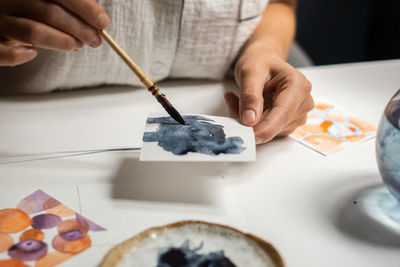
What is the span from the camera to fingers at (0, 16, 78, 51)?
20.1 inches

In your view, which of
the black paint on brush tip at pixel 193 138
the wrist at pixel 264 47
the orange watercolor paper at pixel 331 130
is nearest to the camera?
the black paint on brush tip at pixel 193 138

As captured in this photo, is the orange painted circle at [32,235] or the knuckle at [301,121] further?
the knuckle at [301,121]

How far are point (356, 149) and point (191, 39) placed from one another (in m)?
0.34

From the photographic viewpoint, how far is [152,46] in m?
0.73

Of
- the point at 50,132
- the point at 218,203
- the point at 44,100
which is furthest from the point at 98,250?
the point at 44,100

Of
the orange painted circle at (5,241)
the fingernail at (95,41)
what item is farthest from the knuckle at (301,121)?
the orange painted circle at (5,241)

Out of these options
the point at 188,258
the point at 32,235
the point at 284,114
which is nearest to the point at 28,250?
the point at 32,235

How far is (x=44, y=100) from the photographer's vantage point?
0.71m

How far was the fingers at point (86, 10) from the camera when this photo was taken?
0.52 m

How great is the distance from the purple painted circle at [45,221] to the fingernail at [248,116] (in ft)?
0.89

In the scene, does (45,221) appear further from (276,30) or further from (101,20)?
(276,30)

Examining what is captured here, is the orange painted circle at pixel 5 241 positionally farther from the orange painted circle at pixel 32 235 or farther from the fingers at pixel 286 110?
the fingers at pixel 286 110

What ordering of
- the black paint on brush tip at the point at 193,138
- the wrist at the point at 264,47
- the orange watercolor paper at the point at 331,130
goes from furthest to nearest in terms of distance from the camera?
the wrist at the point at 264,47, the orange watercolor paper at the point at 331,130, the black paint on brush tip at the point at 193,138

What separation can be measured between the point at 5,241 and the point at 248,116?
1.08 feet
